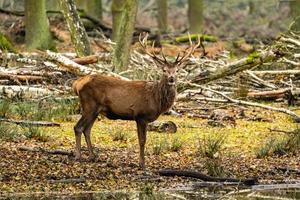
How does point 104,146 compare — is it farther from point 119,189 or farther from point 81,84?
point 119,189

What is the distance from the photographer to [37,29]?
80.3ft

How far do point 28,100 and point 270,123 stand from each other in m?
4.83

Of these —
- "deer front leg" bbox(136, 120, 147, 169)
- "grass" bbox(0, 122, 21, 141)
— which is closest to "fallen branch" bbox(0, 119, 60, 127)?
"grass" bbox(0, 122, 21, 141)

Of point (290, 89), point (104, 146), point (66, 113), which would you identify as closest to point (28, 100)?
point (66, 113)

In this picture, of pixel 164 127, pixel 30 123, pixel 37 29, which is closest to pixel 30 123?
pixel 30 123

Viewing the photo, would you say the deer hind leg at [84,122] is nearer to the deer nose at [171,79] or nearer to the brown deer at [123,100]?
the brown deer at [123,100]

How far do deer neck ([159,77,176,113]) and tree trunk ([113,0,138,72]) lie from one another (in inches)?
212

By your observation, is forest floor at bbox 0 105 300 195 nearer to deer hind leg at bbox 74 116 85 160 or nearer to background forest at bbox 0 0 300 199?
background forest at bbox 0 0 300 199

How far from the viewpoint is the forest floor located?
1095 cm

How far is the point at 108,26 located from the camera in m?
29.5

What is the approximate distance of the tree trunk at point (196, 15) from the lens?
3353 cm

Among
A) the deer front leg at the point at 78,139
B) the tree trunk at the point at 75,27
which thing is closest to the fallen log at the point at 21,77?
the tree trunk at the point at 75,27

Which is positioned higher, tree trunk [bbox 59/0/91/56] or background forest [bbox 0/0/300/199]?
tree trunk [bbox 59/0/91/56]

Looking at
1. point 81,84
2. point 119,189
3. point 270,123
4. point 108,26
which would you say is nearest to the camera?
point 119,189
